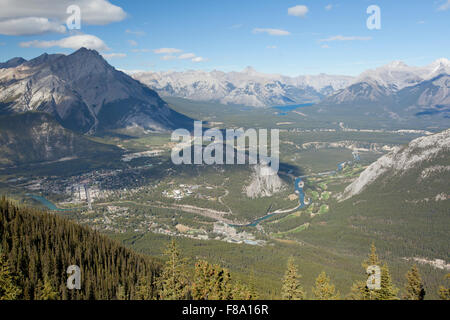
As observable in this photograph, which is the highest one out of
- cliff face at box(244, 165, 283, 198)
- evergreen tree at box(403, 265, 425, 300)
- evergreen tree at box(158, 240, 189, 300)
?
evergreen tree at box(403, 265, 425, 300)

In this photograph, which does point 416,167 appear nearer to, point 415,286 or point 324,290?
point 415,286

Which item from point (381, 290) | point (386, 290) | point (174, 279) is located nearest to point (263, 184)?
point (174, 279)

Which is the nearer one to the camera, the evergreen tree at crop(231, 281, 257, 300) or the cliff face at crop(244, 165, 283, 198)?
the evergreen tree at crop(231, 281, 257, 300)

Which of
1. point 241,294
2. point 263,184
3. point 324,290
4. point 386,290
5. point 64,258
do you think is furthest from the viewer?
point 263,184

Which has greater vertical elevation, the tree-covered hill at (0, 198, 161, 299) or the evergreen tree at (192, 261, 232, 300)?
the evergreen tree at (192, 261, 232, 300)

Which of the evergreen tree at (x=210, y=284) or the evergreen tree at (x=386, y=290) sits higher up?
the evergreen tree at (x=386, y=290)

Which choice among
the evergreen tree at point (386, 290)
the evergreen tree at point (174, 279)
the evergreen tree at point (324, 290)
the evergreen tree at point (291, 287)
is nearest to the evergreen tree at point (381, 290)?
the evergreen tree at point (386, 290)

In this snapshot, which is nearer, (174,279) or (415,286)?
(415,286)

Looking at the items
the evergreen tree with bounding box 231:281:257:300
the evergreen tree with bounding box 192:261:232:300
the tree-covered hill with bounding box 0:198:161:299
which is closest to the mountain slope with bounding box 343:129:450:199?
the tree-covered hill with bounding box 0:198:161:299

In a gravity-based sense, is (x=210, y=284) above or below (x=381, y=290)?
below

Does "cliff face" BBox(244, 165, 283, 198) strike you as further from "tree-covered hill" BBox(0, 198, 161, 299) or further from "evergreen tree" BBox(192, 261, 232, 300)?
"evergreen tree" BBox(192, 261, 232, 300)

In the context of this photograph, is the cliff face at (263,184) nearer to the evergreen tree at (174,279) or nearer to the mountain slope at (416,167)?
the mountain slope at (416,167)
